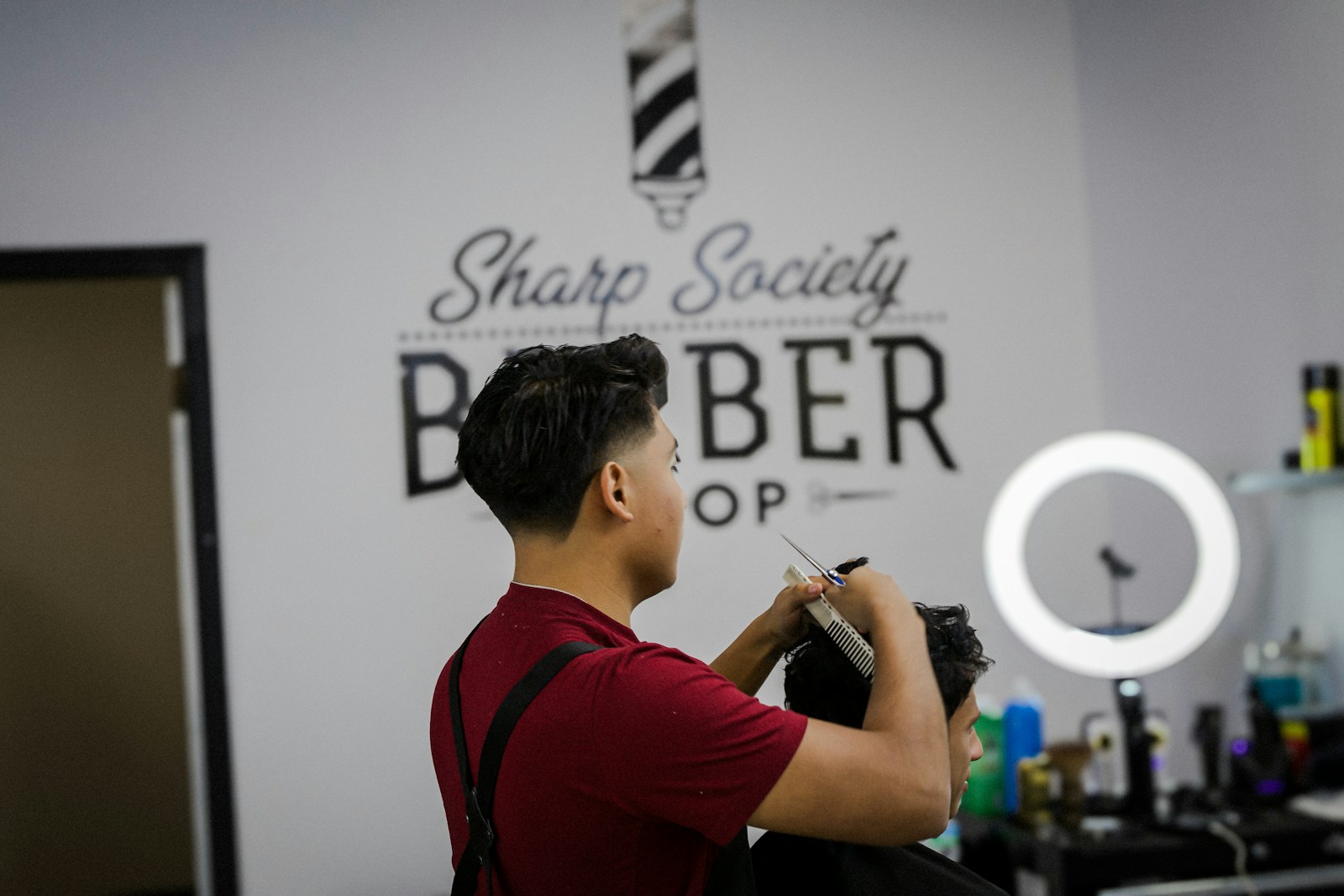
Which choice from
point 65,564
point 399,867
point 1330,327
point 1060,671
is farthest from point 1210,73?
point 65,564

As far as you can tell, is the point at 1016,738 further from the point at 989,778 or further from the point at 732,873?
the point at 732,873

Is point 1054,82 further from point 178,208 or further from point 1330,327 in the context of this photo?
point 178,208

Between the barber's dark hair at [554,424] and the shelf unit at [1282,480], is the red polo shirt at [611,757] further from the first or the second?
the shelf unit at [1282,480]

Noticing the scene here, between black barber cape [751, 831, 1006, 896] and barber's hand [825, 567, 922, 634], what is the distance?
241 millimetres

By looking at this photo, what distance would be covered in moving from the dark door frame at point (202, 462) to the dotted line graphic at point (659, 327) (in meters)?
0.50

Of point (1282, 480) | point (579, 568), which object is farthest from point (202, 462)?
point (1282, 480)

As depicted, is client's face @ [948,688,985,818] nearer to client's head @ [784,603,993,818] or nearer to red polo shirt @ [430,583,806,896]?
client's head @ [784,603,993,818]

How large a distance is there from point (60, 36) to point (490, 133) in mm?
1048

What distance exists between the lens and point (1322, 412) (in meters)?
2.61

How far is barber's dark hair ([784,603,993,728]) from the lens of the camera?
3.97 feet

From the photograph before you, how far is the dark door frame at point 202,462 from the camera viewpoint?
2.71 metres

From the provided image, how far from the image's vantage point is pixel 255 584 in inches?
108

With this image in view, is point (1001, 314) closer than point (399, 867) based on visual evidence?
No

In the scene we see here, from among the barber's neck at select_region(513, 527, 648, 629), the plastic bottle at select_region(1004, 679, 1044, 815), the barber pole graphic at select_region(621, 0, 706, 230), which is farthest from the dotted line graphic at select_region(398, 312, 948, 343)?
the barber's neck at select_region(513, 527, 648, 629)
